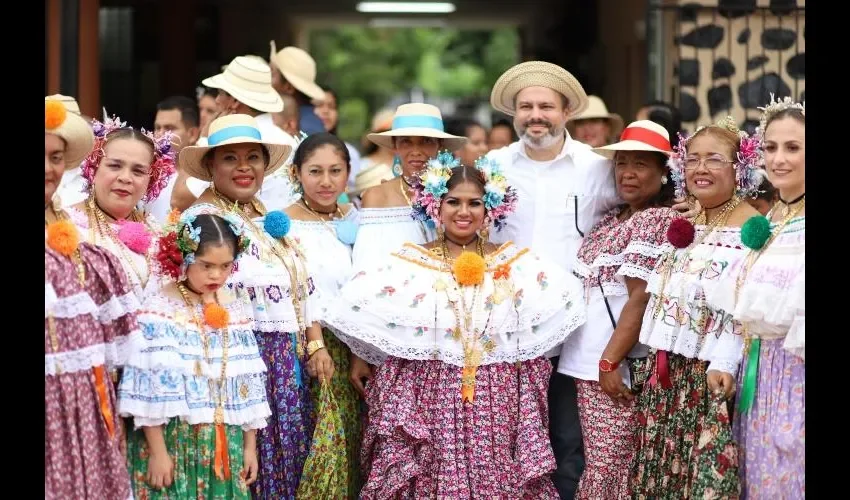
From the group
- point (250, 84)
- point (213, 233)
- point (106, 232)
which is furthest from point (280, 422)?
point (250, 84)

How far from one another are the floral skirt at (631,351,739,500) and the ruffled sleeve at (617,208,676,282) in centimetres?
42

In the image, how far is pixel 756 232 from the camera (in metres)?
4.67

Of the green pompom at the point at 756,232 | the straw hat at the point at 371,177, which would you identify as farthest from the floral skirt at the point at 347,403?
the straw hat at the point at 371,177

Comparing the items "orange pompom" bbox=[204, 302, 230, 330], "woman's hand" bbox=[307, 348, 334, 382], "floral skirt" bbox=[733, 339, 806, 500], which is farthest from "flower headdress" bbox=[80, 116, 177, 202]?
"floral skirt" bbox=[733, 339, 806, 500]

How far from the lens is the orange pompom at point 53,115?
4084 mm

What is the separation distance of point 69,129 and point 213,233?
0.87 metres

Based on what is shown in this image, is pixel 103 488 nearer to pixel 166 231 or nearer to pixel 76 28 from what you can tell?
pixel 166 231

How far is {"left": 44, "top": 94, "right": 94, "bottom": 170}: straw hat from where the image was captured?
13.4 feet

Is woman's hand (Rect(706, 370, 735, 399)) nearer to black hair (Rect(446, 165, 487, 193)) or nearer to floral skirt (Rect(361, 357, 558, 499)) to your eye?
floral skirt (Rect(361, 357, 558, 499))

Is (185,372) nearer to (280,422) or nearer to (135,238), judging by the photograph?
(135,238)

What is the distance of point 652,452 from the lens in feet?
17.0

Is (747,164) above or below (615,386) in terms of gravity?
above
